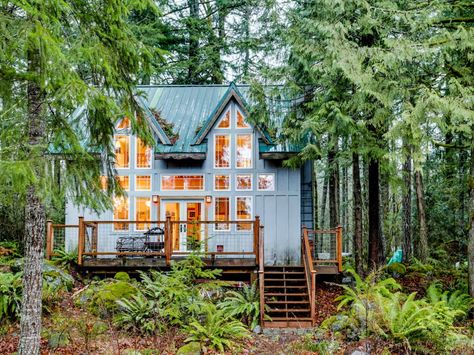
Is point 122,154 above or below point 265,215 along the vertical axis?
above

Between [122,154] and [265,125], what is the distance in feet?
15.9

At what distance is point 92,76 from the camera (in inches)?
297

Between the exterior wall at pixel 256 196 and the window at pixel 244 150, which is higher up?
the window at pixel 244 150

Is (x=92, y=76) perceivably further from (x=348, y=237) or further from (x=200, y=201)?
(x=348, y=237)

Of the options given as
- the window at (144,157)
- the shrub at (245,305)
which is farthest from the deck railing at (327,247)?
the window at (144,157)

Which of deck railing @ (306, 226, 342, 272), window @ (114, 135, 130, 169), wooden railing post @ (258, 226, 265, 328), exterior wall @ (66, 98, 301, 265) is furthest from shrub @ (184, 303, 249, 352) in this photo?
window @ (114, 135, 130, 169)

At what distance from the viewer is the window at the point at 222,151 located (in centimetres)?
1399

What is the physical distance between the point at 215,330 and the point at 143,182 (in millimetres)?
6388

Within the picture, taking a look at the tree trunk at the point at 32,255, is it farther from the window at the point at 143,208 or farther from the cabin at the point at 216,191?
the window at the point at 143,208

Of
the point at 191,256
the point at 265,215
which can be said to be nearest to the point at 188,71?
the point at 265,215

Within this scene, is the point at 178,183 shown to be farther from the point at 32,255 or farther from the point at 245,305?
the point at 32,255

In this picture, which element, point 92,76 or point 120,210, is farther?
point 120,210

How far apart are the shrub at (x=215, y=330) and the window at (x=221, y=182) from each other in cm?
470

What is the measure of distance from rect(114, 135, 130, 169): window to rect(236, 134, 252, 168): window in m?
3.64
